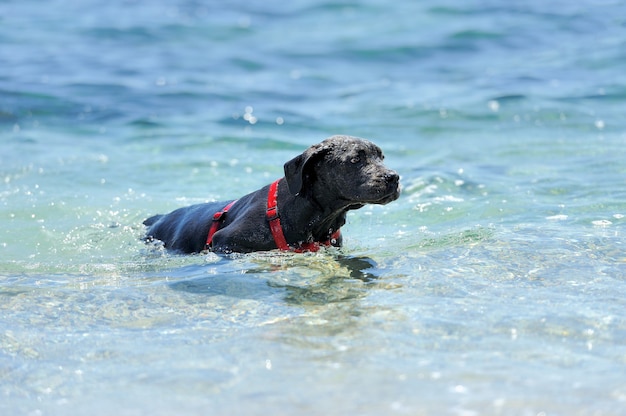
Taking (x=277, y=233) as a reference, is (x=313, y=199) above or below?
above

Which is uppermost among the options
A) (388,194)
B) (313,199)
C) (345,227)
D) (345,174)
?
(345,174)

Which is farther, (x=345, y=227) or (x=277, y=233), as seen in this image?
(x=345, y=227)

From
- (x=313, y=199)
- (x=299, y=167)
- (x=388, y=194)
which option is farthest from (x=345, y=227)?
(x=388, y=194)

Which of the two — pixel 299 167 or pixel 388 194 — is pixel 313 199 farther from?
pixel 388 194

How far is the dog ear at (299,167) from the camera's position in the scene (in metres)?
7.30

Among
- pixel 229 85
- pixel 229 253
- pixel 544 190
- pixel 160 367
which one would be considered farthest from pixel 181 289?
pixel 229 85

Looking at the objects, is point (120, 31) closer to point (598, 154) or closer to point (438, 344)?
point (598, 154)

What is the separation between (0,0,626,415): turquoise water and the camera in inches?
193

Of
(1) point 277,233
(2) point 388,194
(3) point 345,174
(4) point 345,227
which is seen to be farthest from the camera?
(4) point 345,227

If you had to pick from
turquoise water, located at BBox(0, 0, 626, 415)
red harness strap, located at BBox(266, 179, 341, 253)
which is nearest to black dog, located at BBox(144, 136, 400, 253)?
red harness strap, located at BBox(266, 179, 341, 253)

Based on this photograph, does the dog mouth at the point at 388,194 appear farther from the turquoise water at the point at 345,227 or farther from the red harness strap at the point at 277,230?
the red harness strap at the point at 277,230

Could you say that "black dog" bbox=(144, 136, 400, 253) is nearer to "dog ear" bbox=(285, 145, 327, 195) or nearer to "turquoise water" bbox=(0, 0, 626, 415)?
"dog ear" bbox=(285, 145, 327, 195)

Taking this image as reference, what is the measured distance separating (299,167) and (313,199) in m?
0.32

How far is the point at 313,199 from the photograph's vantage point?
7.51 m
